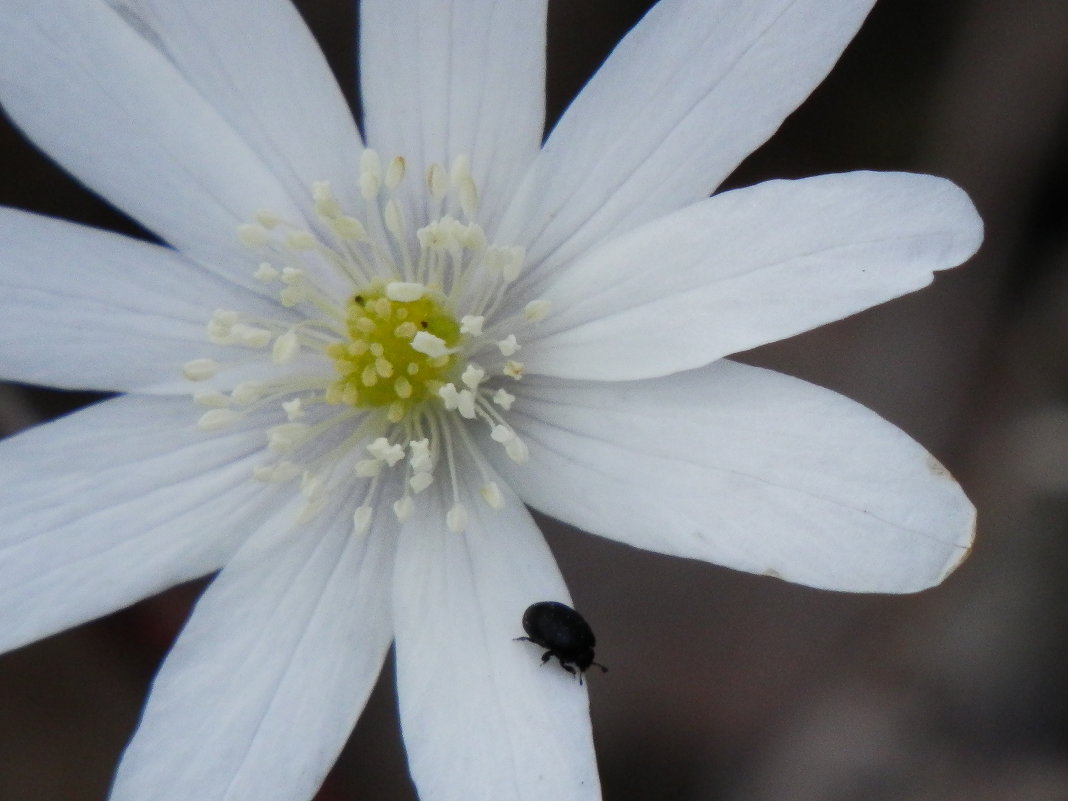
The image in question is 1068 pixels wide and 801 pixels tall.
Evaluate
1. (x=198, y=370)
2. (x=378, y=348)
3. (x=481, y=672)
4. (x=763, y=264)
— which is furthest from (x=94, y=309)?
(x=763, y=264)

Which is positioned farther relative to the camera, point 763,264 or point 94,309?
point 94,309

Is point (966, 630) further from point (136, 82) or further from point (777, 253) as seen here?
point (136, 82)

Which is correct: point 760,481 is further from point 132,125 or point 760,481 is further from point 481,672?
point 132,125

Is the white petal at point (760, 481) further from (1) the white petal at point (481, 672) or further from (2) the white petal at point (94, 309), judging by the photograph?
(2) the white petal at point (94, 309)

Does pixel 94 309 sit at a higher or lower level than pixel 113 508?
higher

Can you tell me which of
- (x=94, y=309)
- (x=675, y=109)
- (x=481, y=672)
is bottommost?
(x=481, y=672)

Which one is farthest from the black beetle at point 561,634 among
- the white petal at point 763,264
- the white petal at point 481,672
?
the white petal at point 763,264

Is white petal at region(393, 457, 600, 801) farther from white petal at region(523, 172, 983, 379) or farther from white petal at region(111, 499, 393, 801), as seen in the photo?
white petal at region(523, 172, 983, 379)
